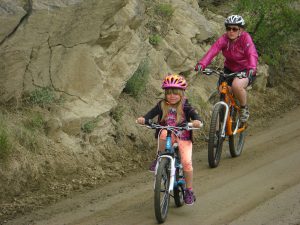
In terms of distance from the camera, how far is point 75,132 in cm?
1055

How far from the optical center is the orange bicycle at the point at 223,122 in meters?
10.4

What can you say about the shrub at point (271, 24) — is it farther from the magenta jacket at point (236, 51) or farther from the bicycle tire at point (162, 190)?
the bicycle tire at point (162, 190)

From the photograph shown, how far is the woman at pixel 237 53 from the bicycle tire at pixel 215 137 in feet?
1.78

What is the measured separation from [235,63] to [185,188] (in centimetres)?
359

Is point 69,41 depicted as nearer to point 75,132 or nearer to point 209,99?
point 75,132

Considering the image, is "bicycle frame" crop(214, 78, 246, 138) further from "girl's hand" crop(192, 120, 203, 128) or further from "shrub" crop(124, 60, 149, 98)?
"girl's hand" crop(192, 120, 203, 128)

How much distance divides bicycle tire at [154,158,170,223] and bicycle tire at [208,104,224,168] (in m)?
2.49

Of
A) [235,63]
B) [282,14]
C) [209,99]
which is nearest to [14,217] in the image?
[235,63]

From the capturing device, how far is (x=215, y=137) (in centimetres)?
1050

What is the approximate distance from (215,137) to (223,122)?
0.96ft

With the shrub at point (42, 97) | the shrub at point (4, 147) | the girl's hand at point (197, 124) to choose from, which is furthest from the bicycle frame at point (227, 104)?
the shrub at point (4, 147)

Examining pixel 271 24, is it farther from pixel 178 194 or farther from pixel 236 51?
pixel 178 194

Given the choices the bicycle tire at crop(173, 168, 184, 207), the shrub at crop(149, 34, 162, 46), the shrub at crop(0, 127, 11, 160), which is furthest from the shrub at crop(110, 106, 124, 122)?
the bicycle tire at crop(173, 168, 184, 207)

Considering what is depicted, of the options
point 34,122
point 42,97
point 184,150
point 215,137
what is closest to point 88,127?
point 42,97
